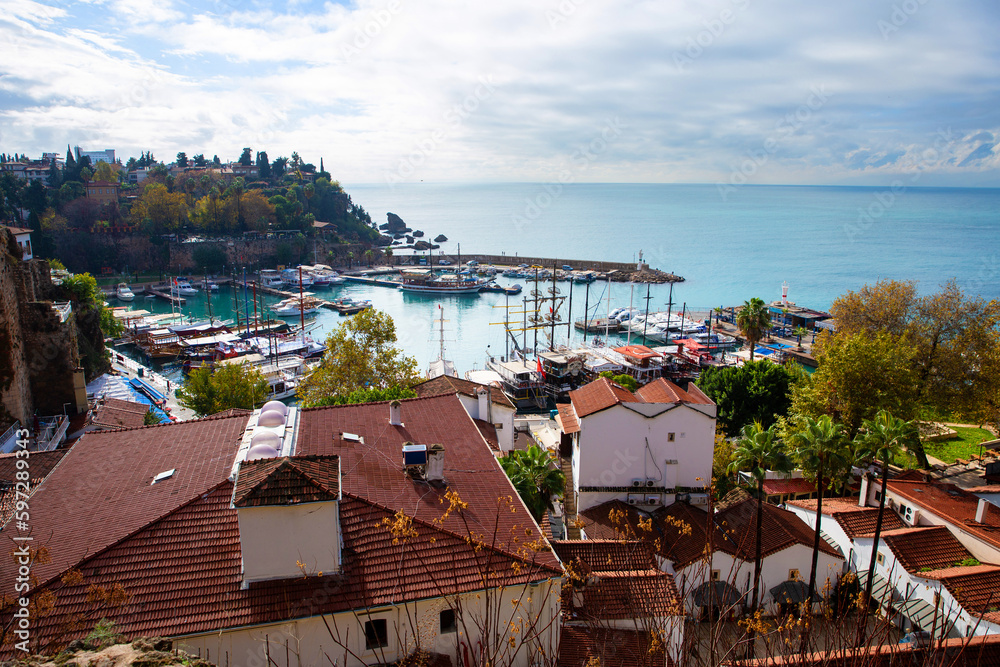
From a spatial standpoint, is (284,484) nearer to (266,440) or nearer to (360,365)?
(266,440)

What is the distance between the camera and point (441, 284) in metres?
83.6

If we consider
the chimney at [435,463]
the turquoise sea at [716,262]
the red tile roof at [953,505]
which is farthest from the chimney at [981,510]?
the turquoise sea at [716,262]

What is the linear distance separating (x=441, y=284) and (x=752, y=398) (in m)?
58.3

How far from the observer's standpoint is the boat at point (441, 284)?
82750 millimetres

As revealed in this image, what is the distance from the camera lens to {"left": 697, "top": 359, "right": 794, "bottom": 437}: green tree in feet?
98.8

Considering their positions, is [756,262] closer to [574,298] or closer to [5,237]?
[574,298]

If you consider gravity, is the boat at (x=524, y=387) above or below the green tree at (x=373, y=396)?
below

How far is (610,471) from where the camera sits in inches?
764

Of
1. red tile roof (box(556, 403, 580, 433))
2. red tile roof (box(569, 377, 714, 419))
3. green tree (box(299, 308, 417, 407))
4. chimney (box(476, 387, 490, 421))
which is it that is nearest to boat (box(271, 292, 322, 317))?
green tree (box(299, 308, 417, 407))

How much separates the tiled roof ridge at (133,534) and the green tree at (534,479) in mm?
6620

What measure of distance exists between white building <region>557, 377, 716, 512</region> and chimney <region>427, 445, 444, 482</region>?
344 inches

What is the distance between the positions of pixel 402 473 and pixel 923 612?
14.2m

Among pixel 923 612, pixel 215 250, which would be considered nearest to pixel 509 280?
pixel 215 250

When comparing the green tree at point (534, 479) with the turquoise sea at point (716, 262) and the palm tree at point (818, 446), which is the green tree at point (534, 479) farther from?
the turquoise sea at point (716, 262)
